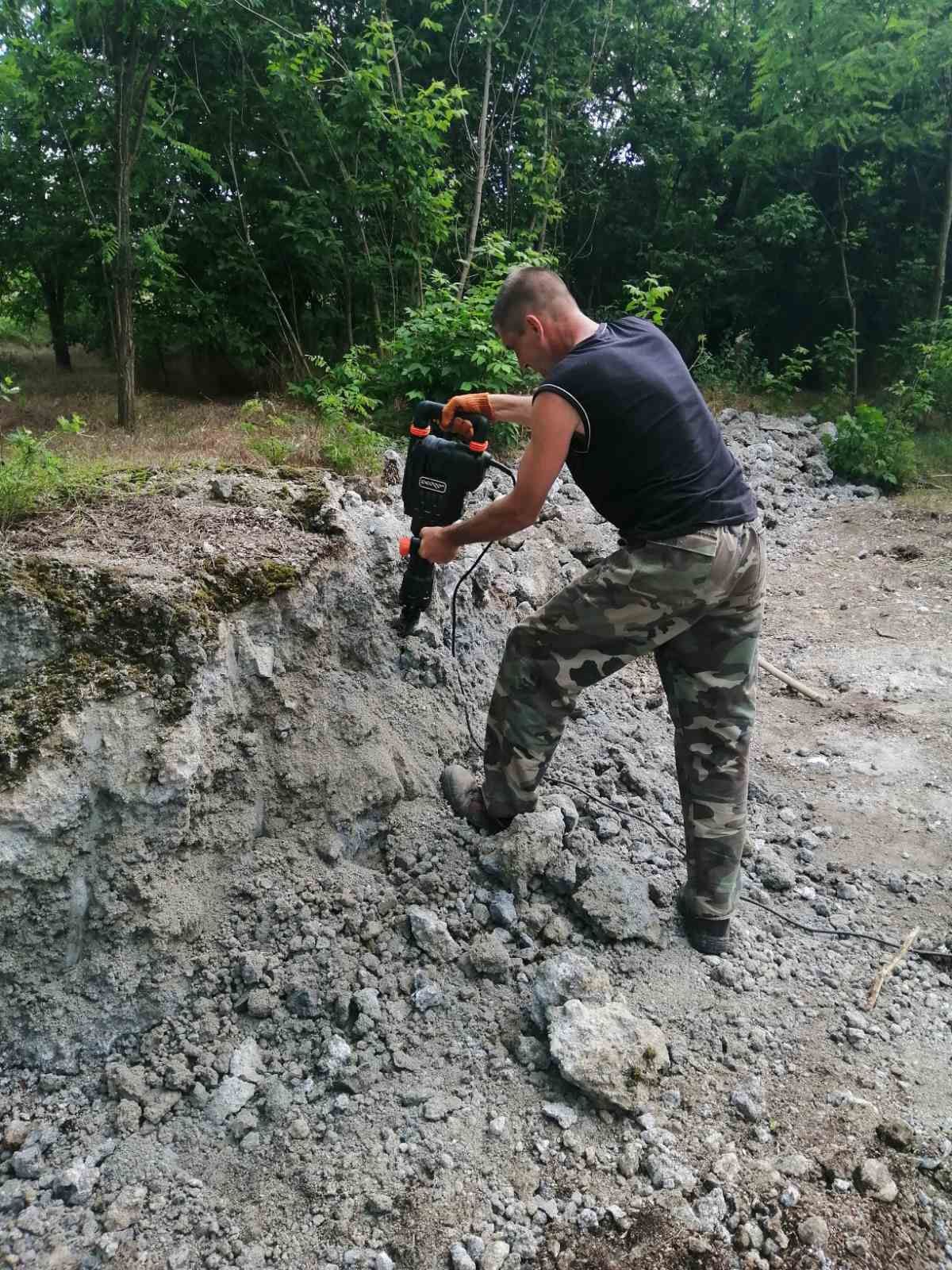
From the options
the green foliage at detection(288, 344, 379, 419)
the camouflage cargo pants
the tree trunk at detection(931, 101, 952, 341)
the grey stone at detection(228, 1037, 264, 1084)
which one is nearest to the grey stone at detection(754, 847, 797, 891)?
the camouflage cargo pants

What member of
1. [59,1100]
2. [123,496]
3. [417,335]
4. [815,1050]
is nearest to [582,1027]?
[815,1050]

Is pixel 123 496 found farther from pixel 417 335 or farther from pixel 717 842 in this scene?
pixel 417 335

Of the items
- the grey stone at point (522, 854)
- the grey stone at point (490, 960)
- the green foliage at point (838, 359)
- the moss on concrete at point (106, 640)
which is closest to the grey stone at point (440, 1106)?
the grey stone at point (490, 960)

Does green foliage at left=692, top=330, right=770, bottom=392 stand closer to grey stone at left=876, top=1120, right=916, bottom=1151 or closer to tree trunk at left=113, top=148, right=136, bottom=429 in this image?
tree trunk at left=113, top=148, right=136, bottom=429

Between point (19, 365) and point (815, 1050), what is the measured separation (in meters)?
13.5

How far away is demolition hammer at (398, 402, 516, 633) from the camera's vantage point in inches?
108

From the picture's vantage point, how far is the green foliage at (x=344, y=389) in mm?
5480

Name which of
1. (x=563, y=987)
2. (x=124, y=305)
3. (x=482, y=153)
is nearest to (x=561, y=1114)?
(x=563, y=987)

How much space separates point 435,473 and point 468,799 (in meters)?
1.23

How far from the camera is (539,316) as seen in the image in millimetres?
2443

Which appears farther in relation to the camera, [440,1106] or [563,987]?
[563,987]

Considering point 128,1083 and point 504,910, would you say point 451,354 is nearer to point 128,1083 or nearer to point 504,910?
point 504,910

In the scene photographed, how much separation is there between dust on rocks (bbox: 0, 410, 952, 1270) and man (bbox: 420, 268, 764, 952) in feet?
1.18

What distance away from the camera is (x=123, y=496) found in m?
3.26
